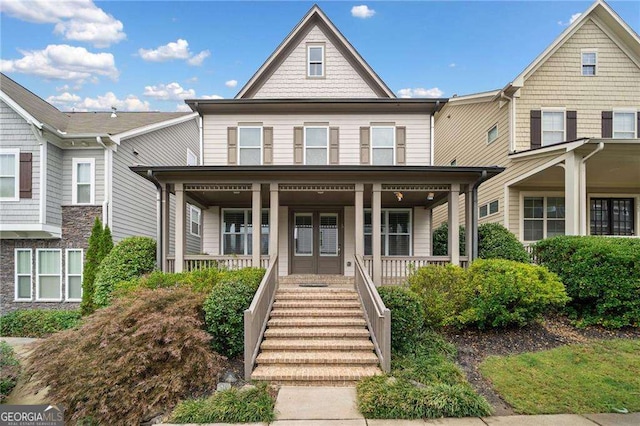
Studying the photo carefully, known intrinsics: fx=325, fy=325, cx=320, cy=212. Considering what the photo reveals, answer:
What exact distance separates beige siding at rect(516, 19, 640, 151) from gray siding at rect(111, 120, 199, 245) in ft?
46.8

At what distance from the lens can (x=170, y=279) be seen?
766 centimetres

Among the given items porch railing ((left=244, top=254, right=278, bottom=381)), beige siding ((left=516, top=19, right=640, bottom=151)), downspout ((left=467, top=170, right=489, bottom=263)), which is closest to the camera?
porch railing ((left=244, top=254, right=278, bottom=381))

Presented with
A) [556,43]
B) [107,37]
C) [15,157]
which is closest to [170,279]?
[15,157]

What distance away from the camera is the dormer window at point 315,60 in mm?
11758

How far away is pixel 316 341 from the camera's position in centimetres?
625

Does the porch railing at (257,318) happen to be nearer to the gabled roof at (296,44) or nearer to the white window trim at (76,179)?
the white window trim at (76,179)

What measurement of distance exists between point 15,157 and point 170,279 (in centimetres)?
703

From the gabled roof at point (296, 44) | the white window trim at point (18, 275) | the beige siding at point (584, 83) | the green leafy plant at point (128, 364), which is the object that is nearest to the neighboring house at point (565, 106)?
the beige siding at point (584, 83)

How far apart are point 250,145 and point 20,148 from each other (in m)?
6.92

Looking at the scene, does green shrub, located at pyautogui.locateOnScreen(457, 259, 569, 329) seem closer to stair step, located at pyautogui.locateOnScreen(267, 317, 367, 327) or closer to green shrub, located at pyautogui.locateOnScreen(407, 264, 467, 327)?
green shrub, located at pyautogui.locateOnScreen(407, 264, 467, 327)

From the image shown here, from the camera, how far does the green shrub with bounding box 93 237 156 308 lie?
844cm

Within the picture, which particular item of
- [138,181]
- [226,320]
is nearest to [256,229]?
[226,320]

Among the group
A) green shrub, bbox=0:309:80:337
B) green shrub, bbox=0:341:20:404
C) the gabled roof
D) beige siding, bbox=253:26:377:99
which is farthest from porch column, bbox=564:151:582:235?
green shrub, bbox=0:309:80:337

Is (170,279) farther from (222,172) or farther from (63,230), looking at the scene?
(63,230)
